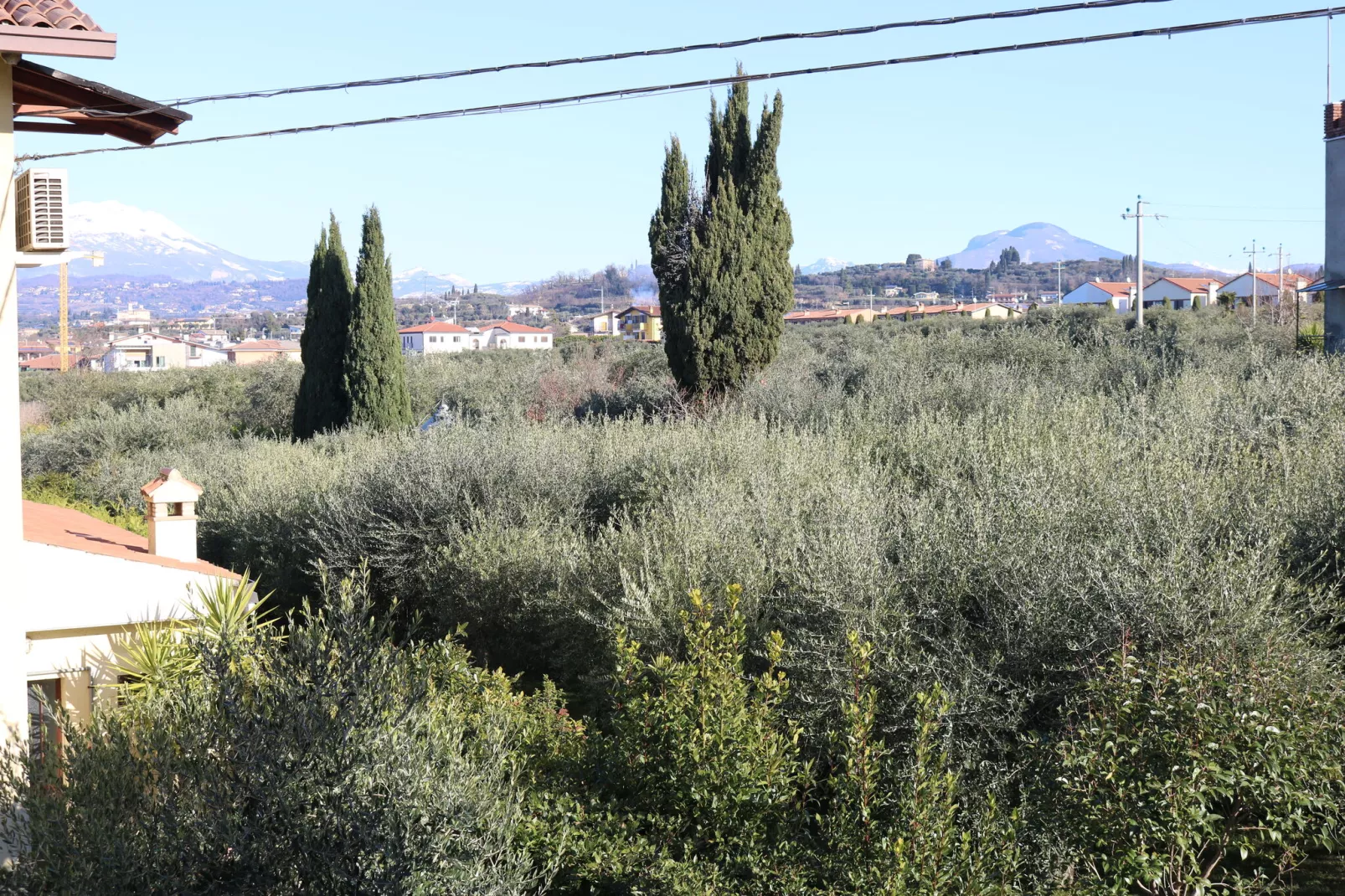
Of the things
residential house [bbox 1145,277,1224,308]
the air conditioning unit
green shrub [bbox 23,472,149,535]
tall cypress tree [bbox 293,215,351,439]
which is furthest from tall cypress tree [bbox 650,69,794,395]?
residential house [bbox 1145,277,1224,308]

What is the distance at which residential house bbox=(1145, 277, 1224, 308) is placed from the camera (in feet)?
259

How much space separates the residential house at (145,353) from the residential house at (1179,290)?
7057 cm

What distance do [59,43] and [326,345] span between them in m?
20.0

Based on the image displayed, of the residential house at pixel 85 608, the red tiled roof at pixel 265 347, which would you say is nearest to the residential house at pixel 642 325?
the red tiled roof at pixel 265 347

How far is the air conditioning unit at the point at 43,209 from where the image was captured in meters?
6.25

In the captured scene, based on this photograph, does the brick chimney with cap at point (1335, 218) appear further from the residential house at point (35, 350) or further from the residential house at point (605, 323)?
the residential house at point (605, 323)

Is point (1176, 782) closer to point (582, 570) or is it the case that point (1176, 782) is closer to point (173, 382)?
point (582, 570)

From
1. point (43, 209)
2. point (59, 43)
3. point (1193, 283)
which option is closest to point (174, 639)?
point (43, 209)

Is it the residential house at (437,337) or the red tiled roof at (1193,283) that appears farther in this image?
the residential house at (437,337)

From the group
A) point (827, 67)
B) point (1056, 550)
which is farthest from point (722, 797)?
point (827, 67)

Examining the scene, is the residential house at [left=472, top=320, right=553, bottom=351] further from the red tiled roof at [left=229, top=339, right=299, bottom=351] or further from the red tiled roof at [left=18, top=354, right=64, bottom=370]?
the red tiled roof at [left=18, top=354, right=64, bottom=370]

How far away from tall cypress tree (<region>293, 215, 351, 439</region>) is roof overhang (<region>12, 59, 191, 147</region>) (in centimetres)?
1770

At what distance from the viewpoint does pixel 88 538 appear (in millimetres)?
10133

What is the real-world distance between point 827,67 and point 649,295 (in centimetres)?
18259
